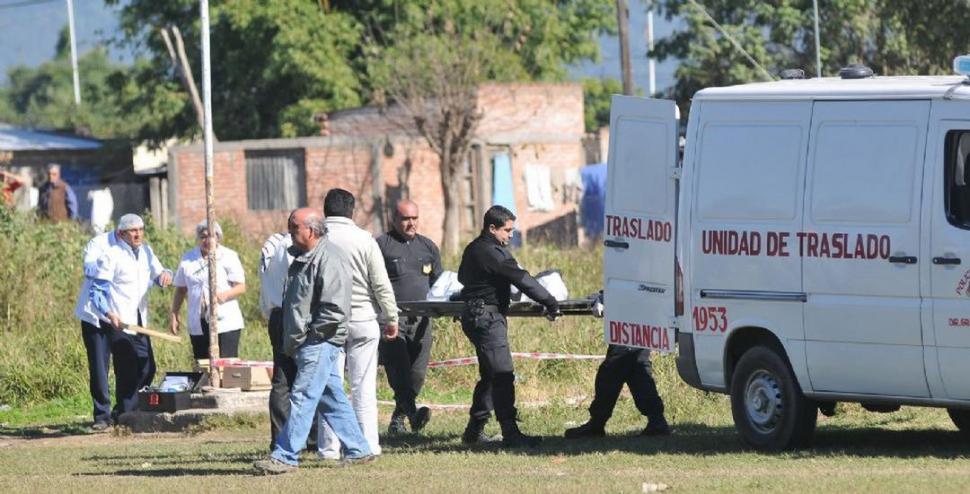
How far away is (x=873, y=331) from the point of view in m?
10.7

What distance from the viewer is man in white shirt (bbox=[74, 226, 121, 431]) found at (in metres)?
15.3

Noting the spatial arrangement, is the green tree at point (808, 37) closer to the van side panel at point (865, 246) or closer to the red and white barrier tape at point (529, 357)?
the red and white barrier tape at point (529, 357)

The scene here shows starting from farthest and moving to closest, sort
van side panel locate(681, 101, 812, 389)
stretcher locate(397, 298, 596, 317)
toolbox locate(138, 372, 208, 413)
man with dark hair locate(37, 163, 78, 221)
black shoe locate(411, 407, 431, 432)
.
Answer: man with dark hair locate(37, 163, 78, 221)
toolbox locate(138, 372, 208, 413)
black shoe locate(411, 407, 431, 432)
stretcher locate(397, 298, 596, 317)
van side panel locate(681, 101, 812, 389)

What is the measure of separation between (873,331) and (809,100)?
59.6 inches

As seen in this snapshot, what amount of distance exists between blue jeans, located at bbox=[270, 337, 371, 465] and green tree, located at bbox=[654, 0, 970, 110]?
1667 cm

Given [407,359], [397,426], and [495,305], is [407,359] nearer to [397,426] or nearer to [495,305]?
[397,426]

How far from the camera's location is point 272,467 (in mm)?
11258

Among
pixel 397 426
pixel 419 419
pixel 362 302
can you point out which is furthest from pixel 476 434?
pixel 362 302

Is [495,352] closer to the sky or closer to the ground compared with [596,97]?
closer to the ground

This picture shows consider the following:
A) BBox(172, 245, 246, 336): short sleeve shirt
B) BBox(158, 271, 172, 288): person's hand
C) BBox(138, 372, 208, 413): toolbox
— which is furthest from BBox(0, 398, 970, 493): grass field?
BBox(158, 271, 172, 288): person's hand

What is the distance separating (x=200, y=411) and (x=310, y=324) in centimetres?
410

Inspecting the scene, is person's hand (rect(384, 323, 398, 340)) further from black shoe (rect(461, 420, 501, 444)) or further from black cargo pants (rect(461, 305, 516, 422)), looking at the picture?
black shoe (rect(461, 420, 501, 444))

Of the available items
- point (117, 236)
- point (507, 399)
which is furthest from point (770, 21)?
point (507, 399)

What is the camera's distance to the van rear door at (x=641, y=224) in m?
11.8
